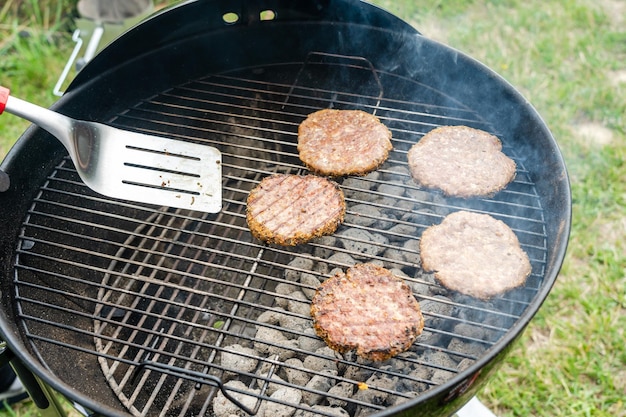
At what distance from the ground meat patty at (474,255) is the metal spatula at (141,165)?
0.98 metres

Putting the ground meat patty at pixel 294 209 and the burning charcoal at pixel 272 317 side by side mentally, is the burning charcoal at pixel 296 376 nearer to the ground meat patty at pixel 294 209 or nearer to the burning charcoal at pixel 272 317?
the burning charcoal at pixel 272 317

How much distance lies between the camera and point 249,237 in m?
3.37

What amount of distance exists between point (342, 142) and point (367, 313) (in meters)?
1.01

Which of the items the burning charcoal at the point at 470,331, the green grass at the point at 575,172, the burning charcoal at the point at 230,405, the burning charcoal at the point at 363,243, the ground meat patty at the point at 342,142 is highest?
the ground meat patty at the point at 342,142

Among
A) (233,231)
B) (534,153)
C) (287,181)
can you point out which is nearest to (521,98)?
(534,153)

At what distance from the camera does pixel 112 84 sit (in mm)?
3129

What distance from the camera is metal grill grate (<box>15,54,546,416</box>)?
2.46 metres

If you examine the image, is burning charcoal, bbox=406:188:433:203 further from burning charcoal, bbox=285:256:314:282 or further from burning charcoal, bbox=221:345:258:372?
burning charcoal, bbox=221:345:258:372

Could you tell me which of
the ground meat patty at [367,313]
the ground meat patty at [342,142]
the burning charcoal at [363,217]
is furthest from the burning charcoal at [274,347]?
the ground meat patty at [342,142]

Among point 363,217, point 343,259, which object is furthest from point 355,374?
point 363,217

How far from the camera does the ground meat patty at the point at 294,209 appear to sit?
2756mm

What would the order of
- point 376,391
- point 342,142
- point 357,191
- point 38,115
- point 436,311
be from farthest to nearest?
point 357,191
point 342,142
point 436,311
point 376,391
point 38,115

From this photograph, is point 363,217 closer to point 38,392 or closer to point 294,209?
point 294,209

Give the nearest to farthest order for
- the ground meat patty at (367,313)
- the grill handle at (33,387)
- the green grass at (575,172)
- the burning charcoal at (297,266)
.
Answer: the grill handle at (33,387)
the ground meat patty at (367,313)
the burning charcoal at (297,266)
the green grass at (575,172)
